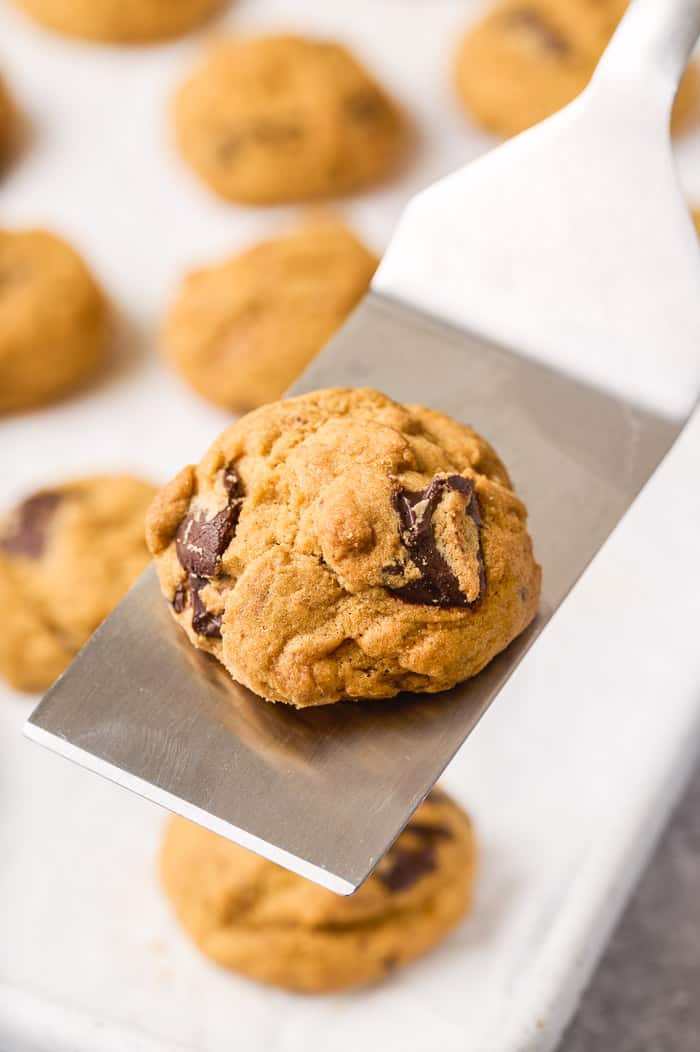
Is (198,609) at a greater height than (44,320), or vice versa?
(198,609)

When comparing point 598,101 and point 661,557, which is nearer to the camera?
point 598,101

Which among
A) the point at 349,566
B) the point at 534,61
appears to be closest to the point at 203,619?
the point at 349,566

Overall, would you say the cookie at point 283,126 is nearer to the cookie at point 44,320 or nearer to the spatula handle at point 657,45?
the cookie at point 44,320

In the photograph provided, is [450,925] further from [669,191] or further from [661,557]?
[669,191]

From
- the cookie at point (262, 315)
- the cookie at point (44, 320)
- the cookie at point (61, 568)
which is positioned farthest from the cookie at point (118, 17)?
the cookie at point (61, 568)

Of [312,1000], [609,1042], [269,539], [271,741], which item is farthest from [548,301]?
[609,1042]

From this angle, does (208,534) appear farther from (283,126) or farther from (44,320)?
(283,126)

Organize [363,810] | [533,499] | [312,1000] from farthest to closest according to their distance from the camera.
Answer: [312,1000] < [533,499] < [363,810]
